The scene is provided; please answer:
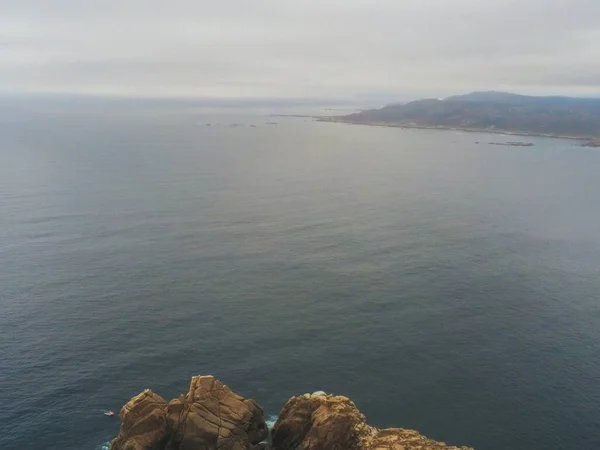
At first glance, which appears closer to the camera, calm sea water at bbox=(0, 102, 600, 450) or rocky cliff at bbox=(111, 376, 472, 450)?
rocky cliff at bbox=(111, 376, 472, 450)

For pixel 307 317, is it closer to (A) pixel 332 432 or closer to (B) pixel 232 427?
(B) pixel 232 427

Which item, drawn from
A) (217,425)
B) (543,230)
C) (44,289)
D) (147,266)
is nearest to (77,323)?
(44,289)

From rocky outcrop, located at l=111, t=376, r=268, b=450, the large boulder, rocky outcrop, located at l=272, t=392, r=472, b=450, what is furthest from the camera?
rocky outcrop, located at l=272, t=392, r=472, b=450

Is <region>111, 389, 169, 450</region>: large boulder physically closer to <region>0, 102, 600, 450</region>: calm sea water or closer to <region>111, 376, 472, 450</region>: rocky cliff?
<region>111, 376, 472, 450</region>: rocky cliff

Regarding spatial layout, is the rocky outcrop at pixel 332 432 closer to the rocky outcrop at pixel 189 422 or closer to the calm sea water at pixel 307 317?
the rocky outcrop at pixel 189 422

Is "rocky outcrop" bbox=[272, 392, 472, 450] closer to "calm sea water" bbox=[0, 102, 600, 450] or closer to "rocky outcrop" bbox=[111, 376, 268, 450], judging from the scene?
"rocky outcrop" bbox=[111, 376, 268, 450]

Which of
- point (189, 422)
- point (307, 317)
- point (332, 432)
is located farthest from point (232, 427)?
point (307, 317)

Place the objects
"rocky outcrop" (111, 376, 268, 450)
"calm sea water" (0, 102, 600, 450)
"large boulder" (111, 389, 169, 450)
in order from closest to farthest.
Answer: "large boulder" (111, 389, 169, 450)
"rocky outcrop" (111, 376, 268, 450)
"calm sea water" (0, 102, 600, 450)

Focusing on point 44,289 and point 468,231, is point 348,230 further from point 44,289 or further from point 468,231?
point 44,289

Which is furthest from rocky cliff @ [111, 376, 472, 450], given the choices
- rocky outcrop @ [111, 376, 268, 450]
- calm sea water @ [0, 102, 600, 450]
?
calm sea water @ [0, 102, 600, 450]
